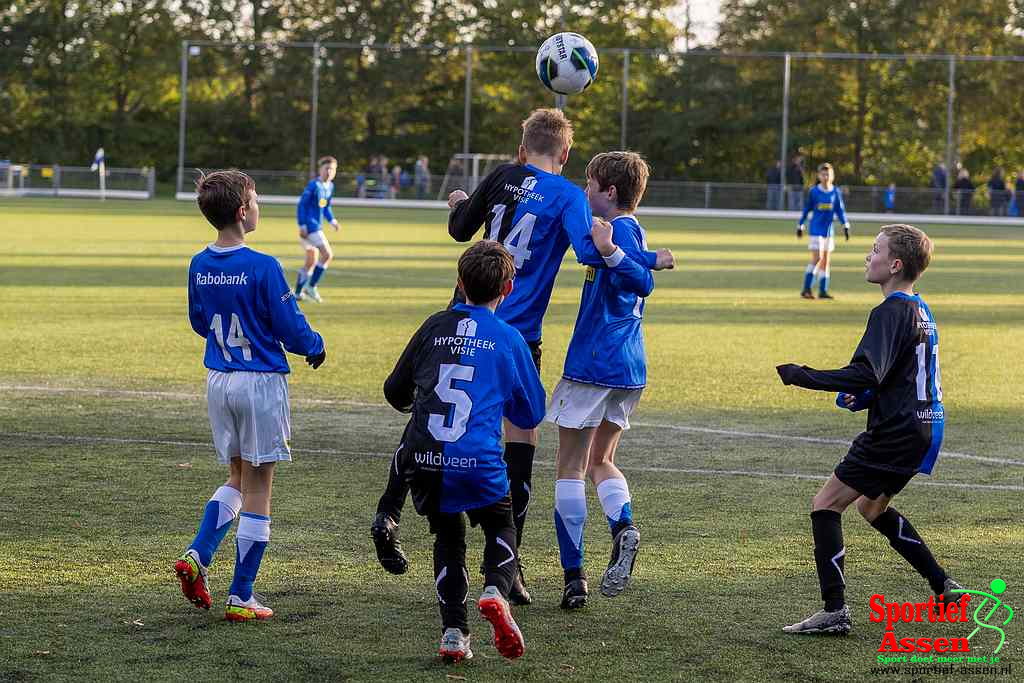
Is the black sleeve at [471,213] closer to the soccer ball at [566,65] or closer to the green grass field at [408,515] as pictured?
the green grass field at [408,515]

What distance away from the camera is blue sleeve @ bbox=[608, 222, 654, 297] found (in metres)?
6.04

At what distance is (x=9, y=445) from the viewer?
924 centimetres

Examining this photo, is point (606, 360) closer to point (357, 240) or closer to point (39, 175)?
point (357, 240)

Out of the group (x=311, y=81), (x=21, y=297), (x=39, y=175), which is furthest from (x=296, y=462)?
(x=311, y=81)

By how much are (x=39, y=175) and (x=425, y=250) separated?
33.4 meters

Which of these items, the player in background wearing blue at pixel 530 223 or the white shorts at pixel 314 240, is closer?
the player in background wearing blue at pixel 530 223

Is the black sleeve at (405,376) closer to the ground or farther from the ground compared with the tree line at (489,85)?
closer to the ground

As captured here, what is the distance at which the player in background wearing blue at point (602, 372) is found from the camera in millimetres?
6180

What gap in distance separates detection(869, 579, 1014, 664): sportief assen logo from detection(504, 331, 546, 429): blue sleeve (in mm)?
1577

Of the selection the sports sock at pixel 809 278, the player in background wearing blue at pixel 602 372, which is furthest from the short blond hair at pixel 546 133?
the sports sock at pixel 809 278

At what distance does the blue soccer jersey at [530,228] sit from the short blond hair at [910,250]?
1271mm

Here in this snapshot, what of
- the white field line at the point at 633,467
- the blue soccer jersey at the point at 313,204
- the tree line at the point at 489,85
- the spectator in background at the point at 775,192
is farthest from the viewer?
the tree line at the point at 489,85

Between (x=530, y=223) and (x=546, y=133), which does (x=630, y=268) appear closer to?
(x=530, y=223)

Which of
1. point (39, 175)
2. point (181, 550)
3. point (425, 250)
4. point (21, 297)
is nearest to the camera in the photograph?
point (181, 550)
